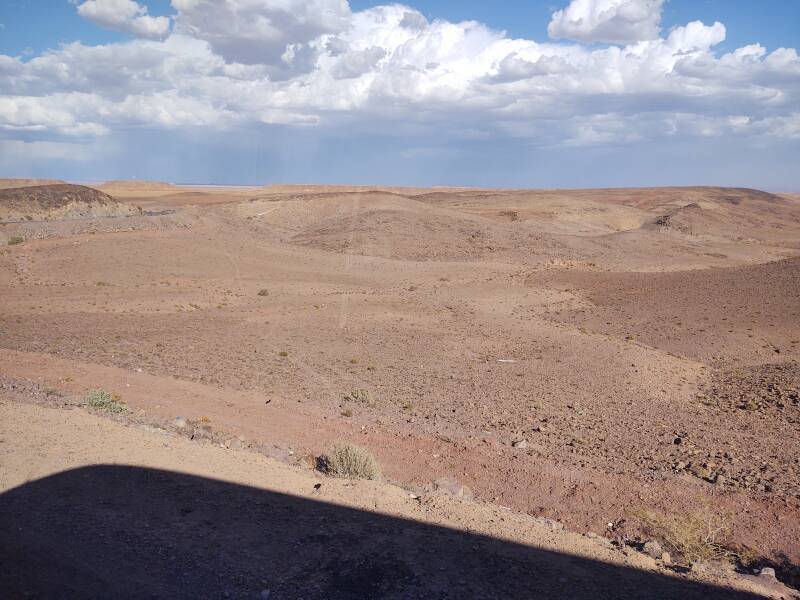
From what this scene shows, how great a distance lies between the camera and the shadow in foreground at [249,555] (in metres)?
5.09

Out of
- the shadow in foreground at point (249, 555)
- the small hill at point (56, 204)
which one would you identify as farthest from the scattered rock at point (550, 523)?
the small hill at point (56, 204)

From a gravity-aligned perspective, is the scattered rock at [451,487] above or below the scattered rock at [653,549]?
below

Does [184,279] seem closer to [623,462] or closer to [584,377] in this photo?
[584,377]

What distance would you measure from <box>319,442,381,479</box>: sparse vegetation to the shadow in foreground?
3.94 feet

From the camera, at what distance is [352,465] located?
7852 mm

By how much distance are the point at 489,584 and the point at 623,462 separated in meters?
4.99

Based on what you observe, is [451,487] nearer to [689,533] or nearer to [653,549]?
[653,549]

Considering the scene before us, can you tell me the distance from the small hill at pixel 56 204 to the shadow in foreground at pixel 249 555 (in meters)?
36.4

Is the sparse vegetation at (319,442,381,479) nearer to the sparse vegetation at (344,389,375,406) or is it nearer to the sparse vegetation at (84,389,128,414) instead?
the sparse vegetation at (84,389,128,414)

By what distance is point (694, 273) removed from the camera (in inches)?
1127

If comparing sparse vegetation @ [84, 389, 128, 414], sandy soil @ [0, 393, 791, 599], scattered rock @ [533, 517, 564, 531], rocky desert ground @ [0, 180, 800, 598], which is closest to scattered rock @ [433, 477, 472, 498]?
rocky desert ground @ [0, 180, 800, 598]

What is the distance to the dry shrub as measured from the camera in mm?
6309

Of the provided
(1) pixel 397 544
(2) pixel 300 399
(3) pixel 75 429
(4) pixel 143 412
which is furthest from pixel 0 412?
(1) pixel 397 544

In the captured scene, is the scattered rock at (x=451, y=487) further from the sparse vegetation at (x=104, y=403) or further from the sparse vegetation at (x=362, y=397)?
the sparse vegetation at (x=104, y=403)
